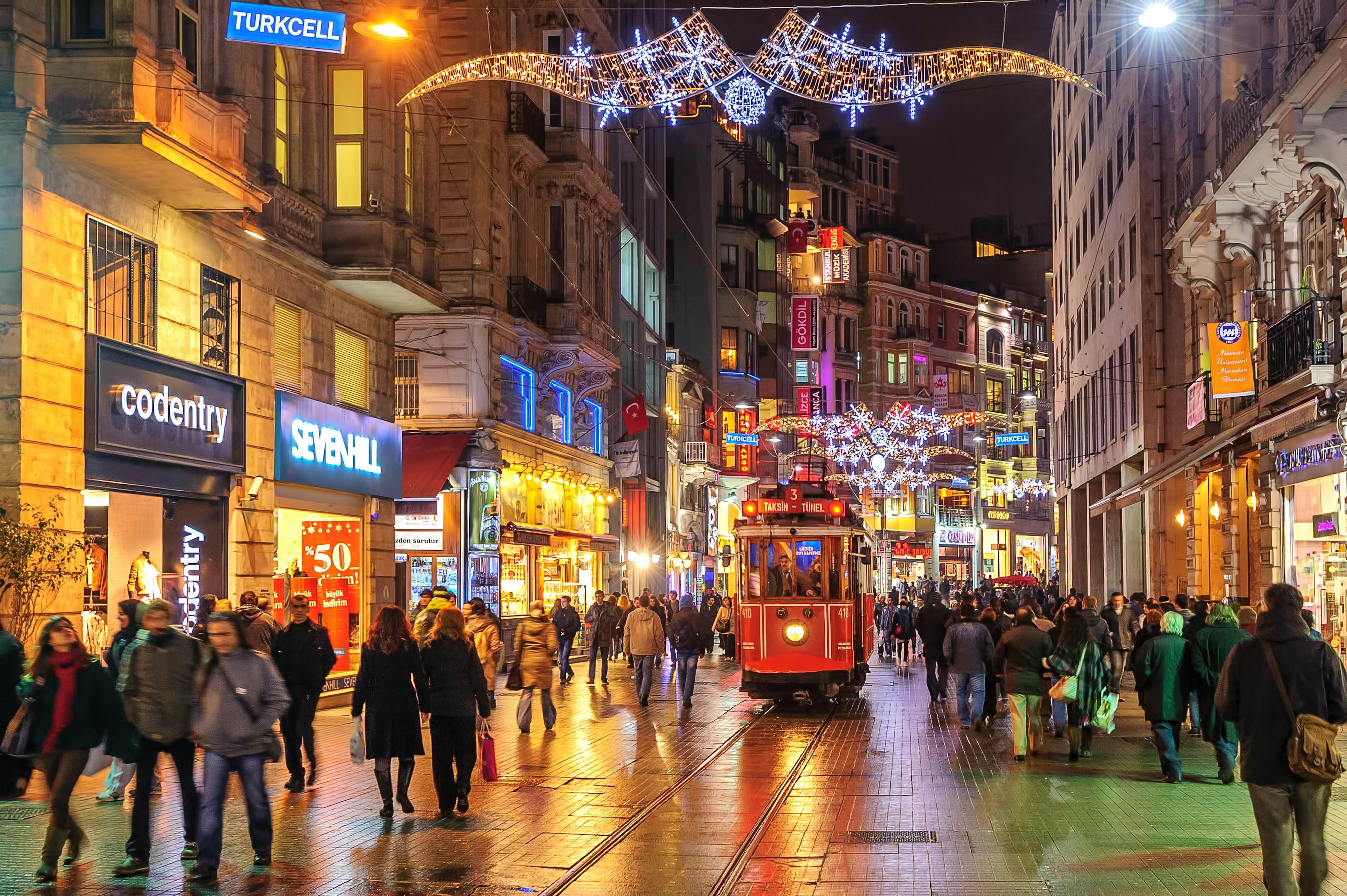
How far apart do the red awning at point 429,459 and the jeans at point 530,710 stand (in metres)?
13.0

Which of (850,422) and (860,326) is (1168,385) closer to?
(850,422)

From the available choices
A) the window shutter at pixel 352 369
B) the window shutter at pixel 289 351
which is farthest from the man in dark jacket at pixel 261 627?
the window shutter at pixel 352 369

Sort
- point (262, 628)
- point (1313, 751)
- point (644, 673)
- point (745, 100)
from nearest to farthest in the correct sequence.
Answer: point (1313, 751)
point (262, 628)
point (745, 100)
point (644, 673)

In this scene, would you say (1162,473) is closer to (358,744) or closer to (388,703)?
(388,703)

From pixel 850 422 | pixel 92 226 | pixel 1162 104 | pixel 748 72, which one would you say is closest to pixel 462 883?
pixel 748 72

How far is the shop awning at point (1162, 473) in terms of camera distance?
2598cm

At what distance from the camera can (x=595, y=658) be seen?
2948cm

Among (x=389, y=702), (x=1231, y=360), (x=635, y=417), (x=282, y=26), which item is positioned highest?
(x=282, y=26)

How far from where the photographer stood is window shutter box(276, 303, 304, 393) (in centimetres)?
2311

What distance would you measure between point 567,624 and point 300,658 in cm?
1734

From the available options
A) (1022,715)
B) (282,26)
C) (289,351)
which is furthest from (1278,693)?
(289,351)

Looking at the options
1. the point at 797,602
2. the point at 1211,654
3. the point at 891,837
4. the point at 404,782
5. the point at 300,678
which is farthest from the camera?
the point at 797,602

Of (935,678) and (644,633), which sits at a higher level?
(644,633)

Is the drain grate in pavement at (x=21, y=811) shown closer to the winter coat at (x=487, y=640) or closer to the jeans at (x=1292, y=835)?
the winter coat at (x=487, y=640)
